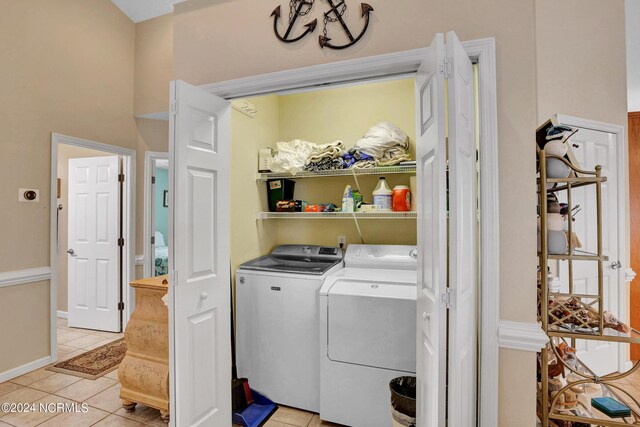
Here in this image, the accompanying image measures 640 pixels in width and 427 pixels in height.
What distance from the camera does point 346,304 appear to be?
2062mm

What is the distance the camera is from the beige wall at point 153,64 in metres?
3.71

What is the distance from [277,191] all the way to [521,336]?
7.16 feet

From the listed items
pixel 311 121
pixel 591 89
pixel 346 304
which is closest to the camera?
pixel 346 304

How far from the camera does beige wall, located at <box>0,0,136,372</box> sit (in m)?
2.71

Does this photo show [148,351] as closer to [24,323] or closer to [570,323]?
[24,323]

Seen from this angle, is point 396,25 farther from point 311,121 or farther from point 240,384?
point 240,384

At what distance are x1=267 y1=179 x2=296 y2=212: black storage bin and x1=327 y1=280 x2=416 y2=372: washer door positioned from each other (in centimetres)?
116

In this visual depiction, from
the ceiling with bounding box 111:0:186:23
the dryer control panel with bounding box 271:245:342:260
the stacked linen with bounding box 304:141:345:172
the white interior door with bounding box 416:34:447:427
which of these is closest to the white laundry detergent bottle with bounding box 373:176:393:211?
the stacked linen with bounding box 304:141:345:172

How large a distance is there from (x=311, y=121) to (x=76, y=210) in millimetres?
3153

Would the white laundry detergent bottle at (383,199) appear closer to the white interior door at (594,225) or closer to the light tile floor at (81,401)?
the white interior door at (594,225)

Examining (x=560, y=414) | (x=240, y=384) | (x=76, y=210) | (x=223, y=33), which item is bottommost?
(x=240, y=384)

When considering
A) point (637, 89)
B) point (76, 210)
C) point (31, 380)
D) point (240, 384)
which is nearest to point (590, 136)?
point (637, 89)

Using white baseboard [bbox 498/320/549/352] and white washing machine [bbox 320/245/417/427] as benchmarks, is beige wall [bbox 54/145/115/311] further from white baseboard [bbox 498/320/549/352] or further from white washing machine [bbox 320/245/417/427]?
white baseboard [bbox 498/320/549/352]

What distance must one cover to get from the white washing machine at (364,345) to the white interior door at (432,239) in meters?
0.47
